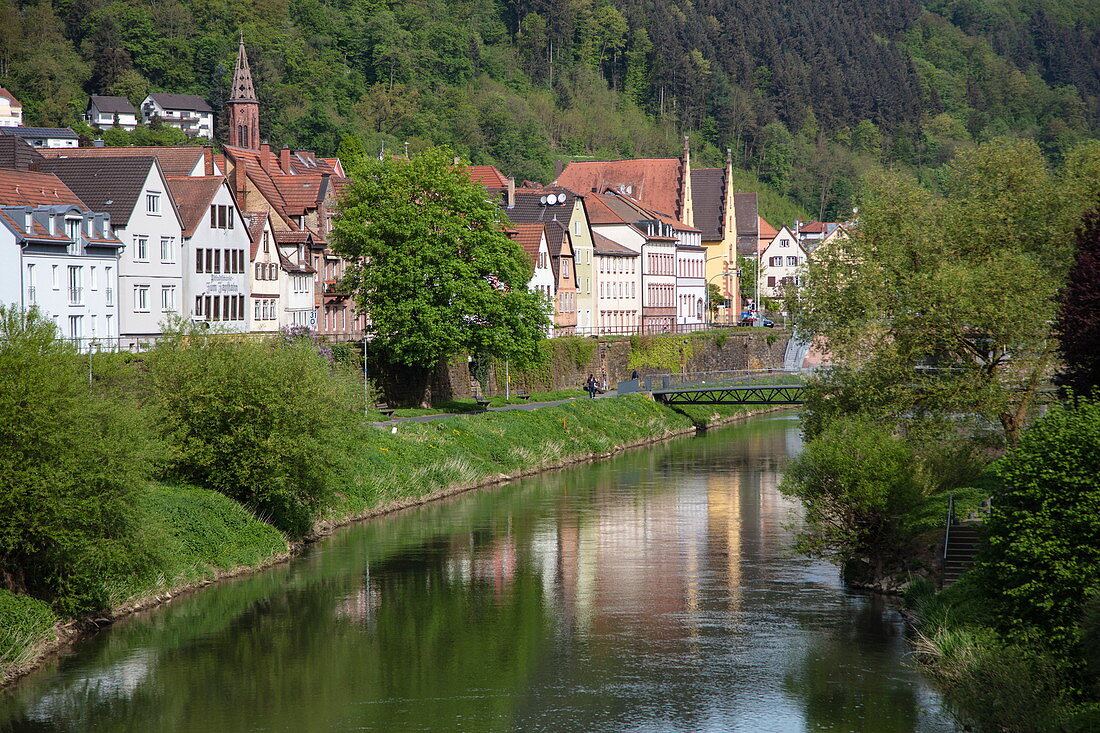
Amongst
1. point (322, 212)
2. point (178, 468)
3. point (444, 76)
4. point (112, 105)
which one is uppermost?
point (444, 76)

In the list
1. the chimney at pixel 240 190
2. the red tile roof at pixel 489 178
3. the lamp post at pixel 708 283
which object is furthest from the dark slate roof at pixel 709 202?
the chimney at pixel 240 190

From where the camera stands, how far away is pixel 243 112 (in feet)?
388

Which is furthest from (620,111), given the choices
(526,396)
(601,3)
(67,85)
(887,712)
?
(887,712)

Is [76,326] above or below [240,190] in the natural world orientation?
below

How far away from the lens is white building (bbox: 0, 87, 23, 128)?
13825 cm

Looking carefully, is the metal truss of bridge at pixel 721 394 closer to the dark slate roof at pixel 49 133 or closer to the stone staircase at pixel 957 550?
Result: the stone staircase at pixel 957 550

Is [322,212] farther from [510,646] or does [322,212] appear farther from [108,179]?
[510,646]

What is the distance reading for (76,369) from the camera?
2955cm

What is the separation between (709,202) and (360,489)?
3157 inches

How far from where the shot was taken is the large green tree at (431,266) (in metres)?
57.4

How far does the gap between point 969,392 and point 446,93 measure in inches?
5175

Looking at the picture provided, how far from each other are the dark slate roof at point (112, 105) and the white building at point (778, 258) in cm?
7009

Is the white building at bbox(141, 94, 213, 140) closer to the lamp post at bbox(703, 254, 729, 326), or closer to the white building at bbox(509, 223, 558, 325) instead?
the lamp post at bbox(703, 254, 729, 326)

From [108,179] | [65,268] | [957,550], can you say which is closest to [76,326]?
[65,268]
